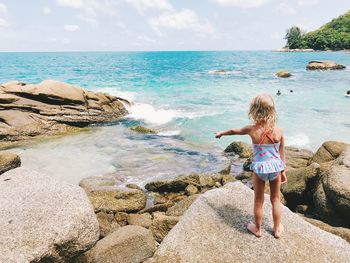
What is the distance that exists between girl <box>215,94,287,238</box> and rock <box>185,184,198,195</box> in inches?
250

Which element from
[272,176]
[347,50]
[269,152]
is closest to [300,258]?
[272,176]

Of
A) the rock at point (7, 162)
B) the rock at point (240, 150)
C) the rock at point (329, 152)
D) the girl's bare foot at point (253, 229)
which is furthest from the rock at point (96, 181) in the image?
the girl's bare foot at point (253, 229)

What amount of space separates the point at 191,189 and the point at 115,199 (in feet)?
8.57

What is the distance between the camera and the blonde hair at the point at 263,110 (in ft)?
16.0

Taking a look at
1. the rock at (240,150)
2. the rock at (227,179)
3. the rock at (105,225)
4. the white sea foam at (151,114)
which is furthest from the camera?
the white sea foam at (151,114)

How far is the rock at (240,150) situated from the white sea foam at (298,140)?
115 inches

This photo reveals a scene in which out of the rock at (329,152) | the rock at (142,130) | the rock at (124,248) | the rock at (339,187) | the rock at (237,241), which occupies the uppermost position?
the rock at (237,241)

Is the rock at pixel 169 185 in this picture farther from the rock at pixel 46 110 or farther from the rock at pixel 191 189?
the rock at pixel 46 110

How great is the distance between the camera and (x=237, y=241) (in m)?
5.00

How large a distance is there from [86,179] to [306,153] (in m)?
9.03

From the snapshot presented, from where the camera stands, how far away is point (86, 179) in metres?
12.2

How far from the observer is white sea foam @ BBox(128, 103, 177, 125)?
24.0 meters

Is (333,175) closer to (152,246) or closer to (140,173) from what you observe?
(152,246)

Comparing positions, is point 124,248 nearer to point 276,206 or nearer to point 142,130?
point 276,206
